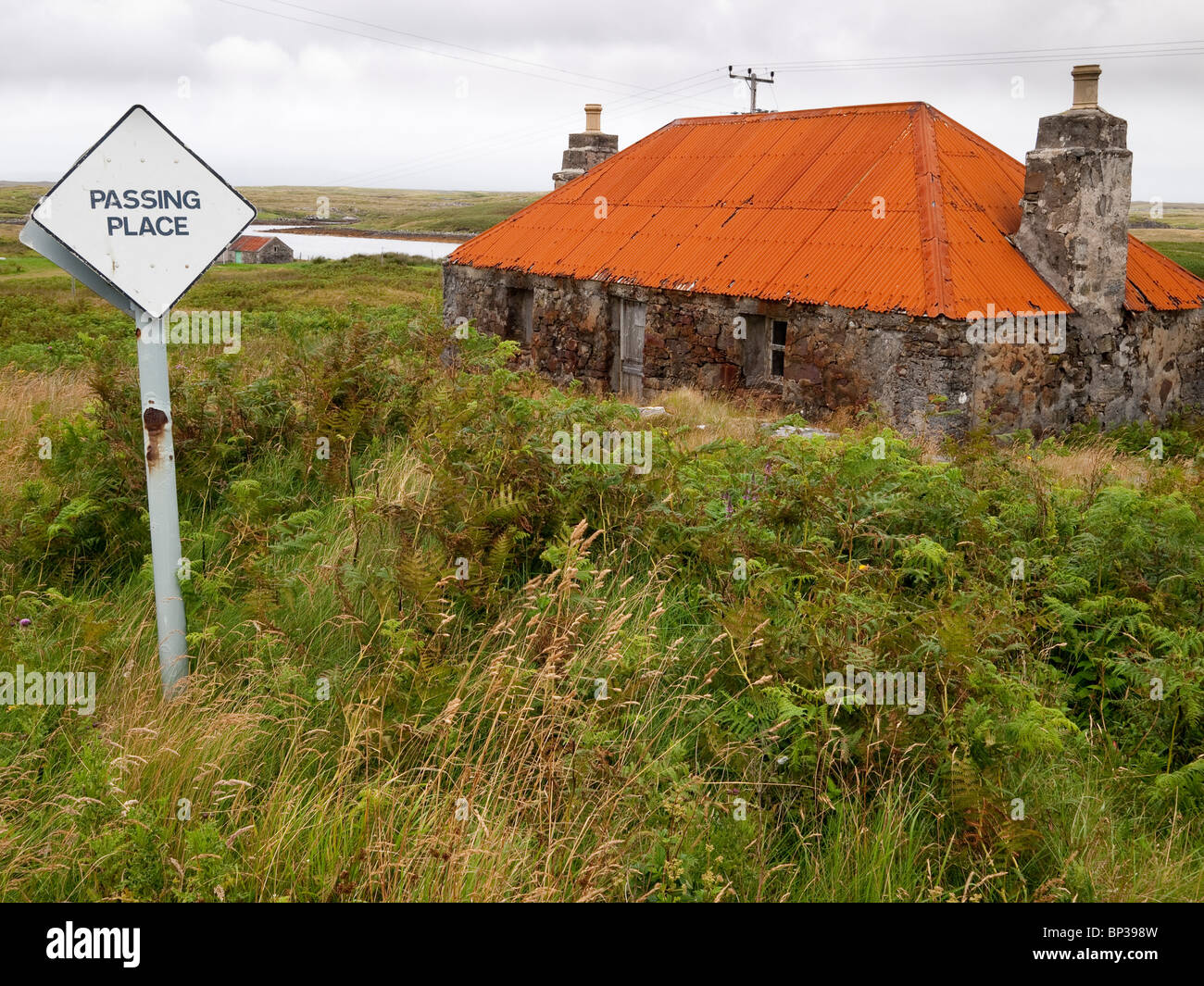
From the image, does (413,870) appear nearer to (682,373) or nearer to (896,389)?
(896,389)

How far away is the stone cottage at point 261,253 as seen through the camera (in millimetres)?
69062

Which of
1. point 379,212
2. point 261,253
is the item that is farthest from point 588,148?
point 379,212

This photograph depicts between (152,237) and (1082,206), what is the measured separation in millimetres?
12611

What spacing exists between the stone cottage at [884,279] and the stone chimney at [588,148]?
4076 mm

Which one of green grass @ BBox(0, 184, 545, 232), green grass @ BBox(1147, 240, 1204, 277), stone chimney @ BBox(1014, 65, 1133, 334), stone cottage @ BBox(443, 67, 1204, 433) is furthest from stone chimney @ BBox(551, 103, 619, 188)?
green grass @ BBox(0, 184, 545, 232)

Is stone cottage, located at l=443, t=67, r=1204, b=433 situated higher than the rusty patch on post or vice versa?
stone cottage, located at l=443, t=67, r=1204, b=433

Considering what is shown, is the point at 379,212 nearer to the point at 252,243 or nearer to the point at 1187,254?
the point at 252,243

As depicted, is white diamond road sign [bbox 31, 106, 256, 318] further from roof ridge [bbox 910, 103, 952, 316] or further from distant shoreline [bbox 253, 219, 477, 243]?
distant shoreline [bbox 253, 219, 477, 243]

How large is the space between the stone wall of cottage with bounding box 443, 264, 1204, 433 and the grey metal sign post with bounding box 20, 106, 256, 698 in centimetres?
809

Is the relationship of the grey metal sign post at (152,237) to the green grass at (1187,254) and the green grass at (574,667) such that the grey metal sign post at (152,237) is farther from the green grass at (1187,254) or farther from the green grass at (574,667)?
the green grass at (1187,254)

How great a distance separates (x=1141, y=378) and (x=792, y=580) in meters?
12.2

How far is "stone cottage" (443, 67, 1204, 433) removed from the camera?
1280 cm

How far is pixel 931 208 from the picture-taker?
533 inches
